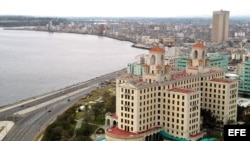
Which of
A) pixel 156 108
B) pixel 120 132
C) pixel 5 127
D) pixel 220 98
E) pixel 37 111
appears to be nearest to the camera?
pixel 120 132

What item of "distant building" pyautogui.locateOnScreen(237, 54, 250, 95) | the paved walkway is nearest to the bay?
the paved walkway

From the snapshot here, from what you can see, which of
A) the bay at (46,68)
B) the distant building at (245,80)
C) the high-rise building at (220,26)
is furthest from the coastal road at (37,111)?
the high-rise building at (220,26)

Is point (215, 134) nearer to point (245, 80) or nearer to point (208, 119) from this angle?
point (208, 119)

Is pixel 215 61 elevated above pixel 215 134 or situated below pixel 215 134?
above

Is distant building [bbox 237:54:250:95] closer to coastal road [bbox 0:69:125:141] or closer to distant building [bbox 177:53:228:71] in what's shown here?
distant building [bbox 177:53:228:71]

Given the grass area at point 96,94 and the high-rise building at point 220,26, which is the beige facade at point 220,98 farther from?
the high-rise building at point 220,26

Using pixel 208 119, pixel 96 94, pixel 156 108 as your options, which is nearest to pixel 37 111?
pixel 96 94

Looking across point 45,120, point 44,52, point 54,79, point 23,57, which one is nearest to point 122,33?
point 44,52
